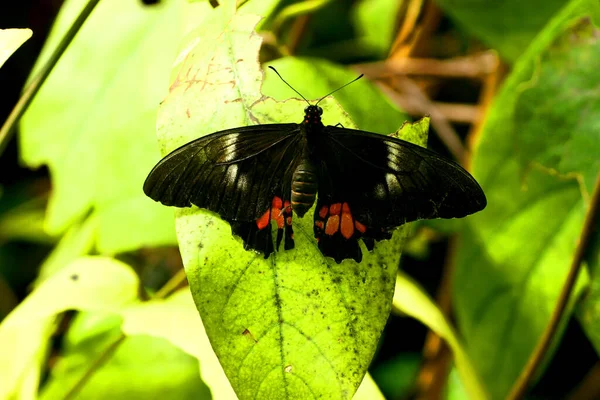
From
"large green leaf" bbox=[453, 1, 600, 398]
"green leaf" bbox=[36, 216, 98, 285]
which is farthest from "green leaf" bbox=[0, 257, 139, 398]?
"large green leaf" bbox=[453, 1, 600, 398]

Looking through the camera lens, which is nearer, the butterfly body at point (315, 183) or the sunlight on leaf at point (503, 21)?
the butterfly body at point (315, 183)

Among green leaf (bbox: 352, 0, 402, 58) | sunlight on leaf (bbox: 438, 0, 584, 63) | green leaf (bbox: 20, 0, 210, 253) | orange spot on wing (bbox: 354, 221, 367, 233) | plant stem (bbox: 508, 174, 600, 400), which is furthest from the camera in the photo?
green leaf (bbox: 352, 0, 402, 58)

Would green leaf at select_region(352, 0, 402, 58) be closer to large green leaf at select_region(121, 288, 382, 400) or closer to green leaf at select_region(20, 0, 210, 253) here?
green leaf at select_region(20, 0, 210, 253)

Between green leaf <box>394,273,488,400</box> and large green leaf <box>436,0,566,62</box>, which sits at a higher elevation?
large green leaf <box>436,0,566,62</box>

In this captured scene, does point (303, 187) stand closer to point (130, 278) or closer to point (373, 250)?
point (373, 250)

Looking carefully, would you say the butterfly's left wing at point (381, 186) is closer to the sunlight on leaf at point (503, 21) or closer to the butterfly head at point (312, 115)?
the butterfly head at point (312, 115)

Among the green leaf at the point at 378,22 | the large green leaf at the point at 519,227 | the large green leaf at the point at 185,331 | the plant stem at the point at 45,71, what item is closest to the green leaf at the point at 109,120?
the large green leaf at the point at 185,331
